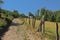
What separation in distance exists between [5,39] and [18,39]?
115 centimetres

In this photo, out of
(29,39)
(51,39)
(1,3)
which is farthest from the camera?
(1,3)

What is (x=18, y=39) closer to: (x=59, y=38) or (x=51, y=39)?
(x=51, y=39)

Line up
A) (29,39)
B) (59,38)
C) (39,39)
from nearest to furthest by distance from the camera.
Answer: (59,38) < (39,39) < (29,39)

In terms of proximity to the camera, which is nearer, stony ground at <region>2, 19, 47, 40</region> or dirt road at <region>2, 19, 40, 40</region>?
stony ground at <region>2, 19, 47, 40</region>

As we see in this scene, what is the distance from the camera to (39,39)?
55.8 feet

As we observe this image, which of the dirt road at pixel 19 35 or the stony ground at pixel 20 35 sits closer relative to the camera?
the stony ground at pixel 20 35

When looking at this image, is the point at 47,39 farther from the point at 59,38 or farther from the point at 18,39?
the point at 18,39

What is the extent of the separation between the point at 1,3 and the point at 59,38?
57.2m

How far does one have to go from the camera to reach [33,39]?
58.9 feet

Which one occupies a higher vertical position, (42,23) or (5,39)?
(42,23)

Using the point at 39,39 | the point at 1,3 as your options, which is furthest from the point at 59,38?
the point at 1,3

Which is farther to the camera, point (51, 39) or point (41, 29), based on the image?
point (41, 29)

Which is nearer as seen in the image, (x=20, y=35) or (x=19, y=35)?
(x=20, y=35)

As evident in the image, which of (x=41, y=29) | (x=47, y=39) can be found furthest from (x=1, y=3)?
(x=47, y=39)
